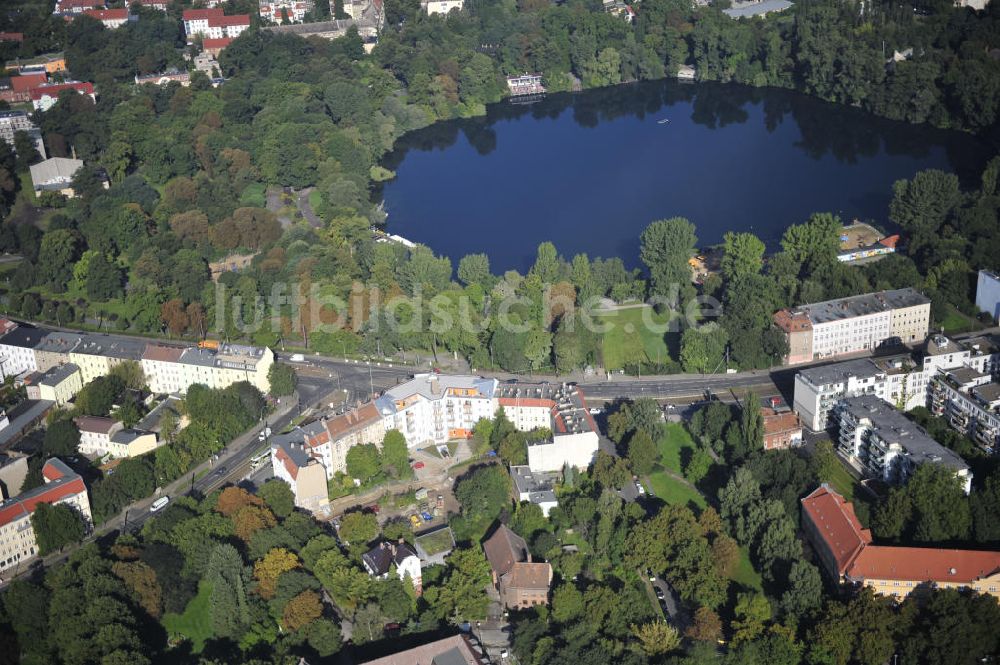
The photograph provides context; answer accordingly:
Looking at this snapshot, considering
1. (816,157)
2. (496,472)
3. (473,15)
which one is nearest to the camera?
(496,472)

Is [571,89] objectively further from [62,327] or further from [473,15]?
[62,327]

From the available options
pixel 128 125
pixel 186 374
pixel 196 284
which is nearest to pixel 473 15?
pixel 128 125

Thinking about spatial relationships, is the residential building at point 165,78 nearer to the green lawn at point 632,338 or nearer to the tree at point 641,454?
the green lawn at point 632,338

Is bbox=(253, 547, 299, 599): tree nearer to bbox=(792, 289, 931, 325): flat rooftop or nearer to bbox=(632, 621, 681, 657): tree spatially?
bbox=(632, 621, 681, 657): tree

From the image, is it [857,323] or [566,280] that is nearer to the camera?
[857,323]

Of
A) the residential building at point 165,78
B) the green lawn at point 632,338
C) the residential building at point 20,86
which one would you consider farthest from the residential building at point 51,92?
the green lawn at point 632,338

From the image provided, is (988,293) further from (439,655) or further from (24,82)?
(24,82)
